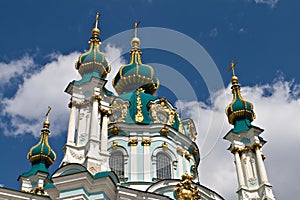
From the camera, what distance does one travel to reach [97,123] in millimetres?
17062

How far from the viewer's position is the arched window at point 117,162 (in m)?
21.6

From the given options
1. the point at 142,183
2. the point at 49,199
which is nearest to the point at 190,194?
the point at 142,183

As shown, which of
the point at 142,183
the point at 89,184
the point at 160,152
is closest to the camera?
the point at 89,184

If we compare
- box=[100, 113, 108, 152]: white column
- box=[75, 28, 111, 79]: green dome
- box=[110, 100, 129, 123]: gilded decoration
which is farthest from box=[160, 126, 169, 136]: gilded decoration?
box=[100, 113, 108, 152]: white column

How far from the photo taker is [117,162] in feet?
72.1

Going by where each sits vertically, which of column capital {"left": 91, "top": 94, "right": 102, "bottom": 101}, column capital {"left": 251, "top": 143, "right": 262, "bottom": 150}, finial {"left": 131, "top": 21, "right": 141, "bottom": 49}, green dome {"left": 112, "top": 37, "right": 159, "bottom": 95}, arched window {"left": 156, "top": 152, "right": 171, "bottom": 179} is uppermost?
finial {"left": 131, "top": 21, "right": 141, "bottom": 49}

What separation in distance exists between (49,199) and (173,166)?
7.46 metres

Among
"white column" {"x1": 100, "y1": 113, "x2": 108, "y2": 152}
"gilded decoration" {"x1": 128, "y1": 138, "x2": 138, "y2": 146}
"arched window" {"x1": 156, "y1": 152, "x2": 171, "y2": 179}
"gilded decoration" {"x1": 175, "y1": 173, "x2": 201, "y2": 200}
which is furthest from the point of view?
"gilded decoration" {"x1": 128, "y1": 138, "x2": 138, "y2": 146}

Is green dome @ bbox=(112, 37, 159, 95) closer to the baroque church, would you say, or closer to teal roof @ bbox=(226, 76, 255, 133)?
the baroque church

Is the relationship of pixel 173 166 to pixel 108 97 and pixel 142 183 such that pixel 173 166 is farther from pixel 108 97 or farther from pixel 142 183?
pixel 108 97

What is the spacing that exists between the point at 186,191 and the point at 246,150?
4.94 meters

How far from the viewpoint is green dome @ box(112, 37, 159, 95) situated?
1015 inches

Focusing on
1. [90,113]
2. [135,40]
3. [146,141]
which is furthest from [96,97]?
[135,40]

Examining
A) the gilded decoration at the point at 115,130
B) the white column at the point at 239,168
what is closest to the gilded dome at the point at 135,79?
the gilded decoration at the point at 115,130
